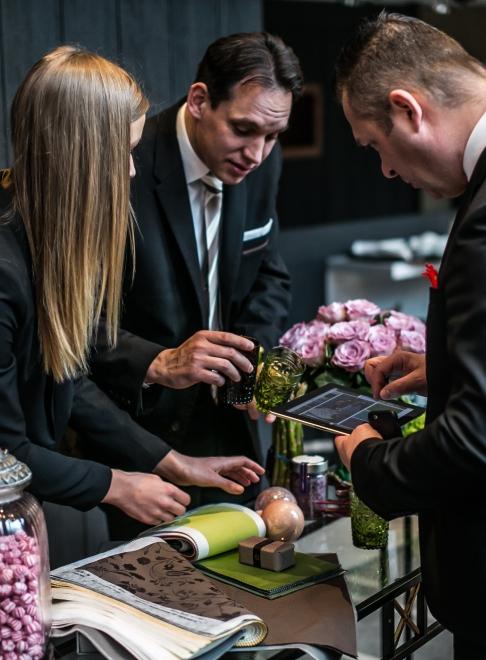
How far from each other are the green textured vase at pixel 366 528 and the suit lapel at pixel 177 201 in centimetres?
71

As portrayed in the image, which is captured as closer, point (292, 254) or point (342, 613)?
point (342, 613)

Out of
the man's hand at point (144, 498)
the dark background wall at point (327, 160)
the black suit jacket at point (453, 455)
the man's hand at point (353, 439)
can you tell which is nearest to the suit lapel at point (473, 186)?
the black suit jacket at point (453, 455)

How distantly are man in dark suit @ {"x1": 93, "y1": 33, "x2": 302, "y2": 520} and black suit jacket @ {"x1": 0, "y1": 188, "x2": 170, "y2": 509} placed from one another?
0.17 metres

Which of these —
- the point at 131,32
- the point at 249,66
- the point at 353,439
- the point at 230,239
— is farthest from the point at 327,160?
the point at 353,439

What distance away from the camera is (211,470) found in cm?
204

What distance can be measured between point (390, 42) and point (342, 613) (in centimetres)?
88

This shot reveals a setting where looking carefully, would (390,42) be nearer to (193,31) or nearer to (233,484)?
(233,484)

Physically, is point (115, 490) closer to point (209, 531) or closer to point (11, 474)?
point (209, 531)

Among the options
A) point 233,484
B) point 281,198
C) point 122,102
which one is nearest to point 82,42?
point 122,102

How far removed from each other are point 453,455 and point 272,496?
2.29 ft

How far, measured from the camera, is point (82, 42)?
293 cm

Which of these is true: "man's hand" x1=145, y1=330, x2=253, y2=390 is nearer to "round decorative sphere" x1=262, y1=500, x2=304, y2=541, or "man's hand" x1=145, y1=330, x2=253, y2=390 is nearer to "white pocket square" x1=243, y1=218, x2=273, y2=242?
"round decorative sphere" x1=262, y1=500, x2=304, y2=541

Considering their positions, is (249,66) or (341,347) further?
(249,66)

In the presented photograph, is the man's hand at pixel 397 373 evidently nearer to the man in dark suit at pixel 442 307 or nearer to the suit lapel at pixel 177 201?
the man in dark suit at pixel 442 307
